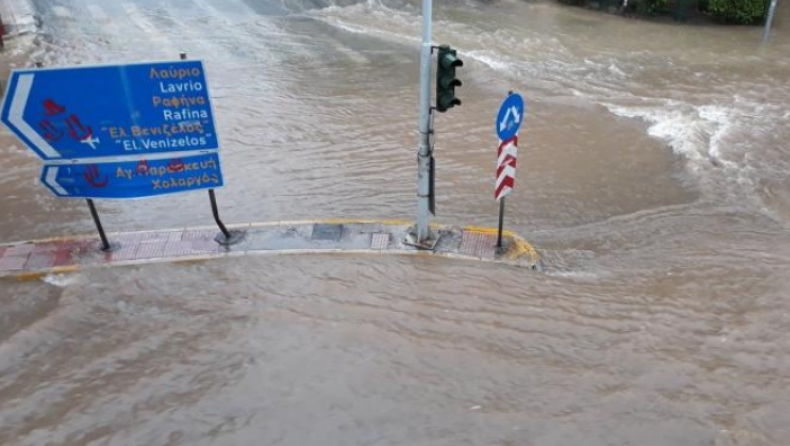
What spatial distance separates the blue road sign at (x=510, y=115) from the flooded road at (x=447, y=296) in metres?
1.52

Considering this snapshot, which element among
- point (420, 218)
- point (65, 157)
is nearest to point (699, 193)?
point (420, 218)

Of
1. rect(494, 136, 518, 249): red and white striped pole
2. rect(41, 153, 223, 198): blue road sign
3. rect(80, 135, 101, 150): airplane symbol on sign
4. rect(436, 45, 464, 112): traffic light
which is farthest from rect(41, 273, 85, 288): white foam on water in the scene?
rect(494, 136, 518, 249): red and white striped pole

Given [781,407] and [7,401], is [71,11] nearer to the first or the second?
[7,401]

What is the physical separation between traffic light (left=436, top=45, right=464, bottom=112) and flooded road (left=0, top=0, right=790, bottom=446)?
1.84 meters

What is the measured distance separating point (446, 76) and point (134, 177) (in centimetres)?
365

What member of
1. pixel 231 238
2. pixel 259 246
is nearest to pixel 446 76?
pixel 259 246

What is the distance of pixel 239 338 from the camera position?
5.52 metres

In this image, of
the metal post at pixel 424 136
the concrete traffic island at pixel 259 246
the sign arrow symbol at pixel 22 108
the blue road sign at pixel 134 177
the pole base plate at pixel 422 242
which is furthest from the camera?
the pole base plate at pixel 422 242

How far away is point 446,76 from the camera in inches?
248

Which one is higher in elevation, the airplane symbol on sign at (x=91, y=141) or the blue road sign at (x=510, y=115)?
the blue road sign at (x=510, y=115)

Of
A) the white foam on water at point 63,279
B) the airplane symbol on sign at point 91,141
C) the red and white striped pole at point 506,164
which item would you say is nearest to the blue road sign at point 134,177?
the airplane symbol on sign at point 91,141

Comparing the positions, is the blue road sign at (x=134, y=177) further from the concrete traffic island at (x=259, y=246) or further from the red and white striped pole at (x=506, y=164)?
the red and white striped pole at (x=506, y=164)

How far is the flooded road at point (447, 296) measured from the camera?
4637 millimetres

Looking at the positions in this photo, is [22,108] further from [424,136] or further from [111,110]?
[424,136]
